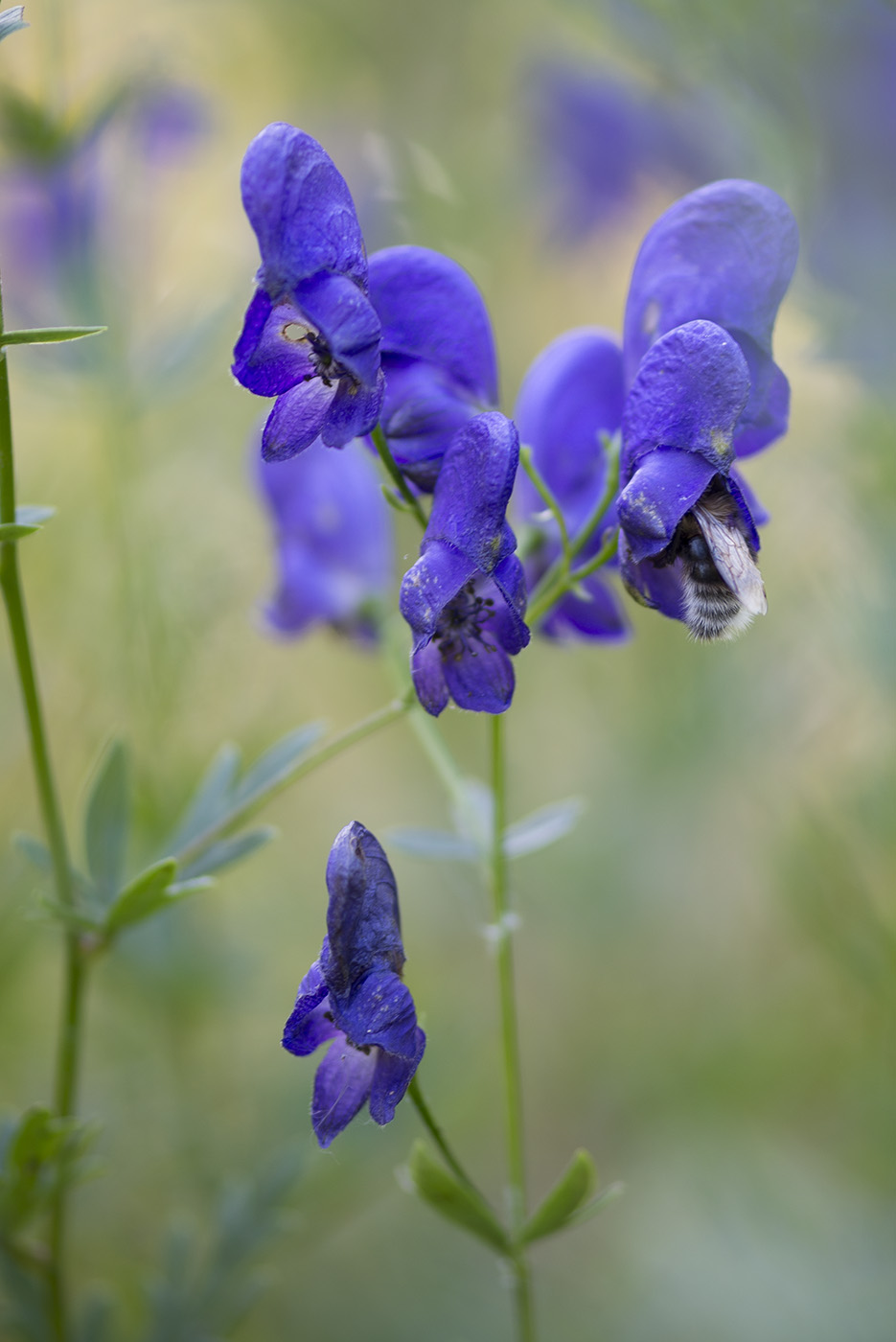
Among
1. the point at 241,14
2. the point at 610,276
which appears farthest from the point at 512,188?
the point at 241,14

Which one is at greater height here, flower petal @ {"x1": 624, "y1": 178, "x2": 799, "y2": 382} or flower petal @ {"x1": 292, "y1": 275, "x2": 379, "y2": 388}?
flower petal @ {"x1": 624, "y1": 178, "x2": 799, "y2": 382}

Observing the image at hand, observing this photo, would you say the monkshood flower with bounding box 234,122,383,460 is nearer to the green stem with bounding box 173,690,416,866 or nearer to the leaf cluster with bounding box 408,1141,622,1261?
the green stem with bounding box 173,690,416,866

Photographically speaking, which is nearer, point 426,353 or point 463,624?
point 463,624

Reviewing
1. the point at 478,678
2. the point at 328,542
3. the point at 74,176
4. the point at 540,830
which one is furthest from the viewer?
the point at 74,176

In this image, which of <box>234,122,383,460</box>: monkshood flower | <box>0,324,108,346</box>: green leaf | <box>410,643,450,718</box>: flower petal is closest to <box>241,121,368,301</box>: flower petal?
<box>234,122,383,460</box>: monkshood flower

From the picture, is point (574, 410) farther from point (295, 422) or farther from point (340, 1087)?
point (340, 1087)

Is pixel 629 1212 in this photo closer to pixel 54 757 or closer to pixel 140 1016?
pixel 140 1016

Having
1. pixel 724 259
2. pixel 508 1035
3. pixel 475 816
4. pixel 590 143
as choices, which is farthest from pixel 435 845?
pixel 590 143
